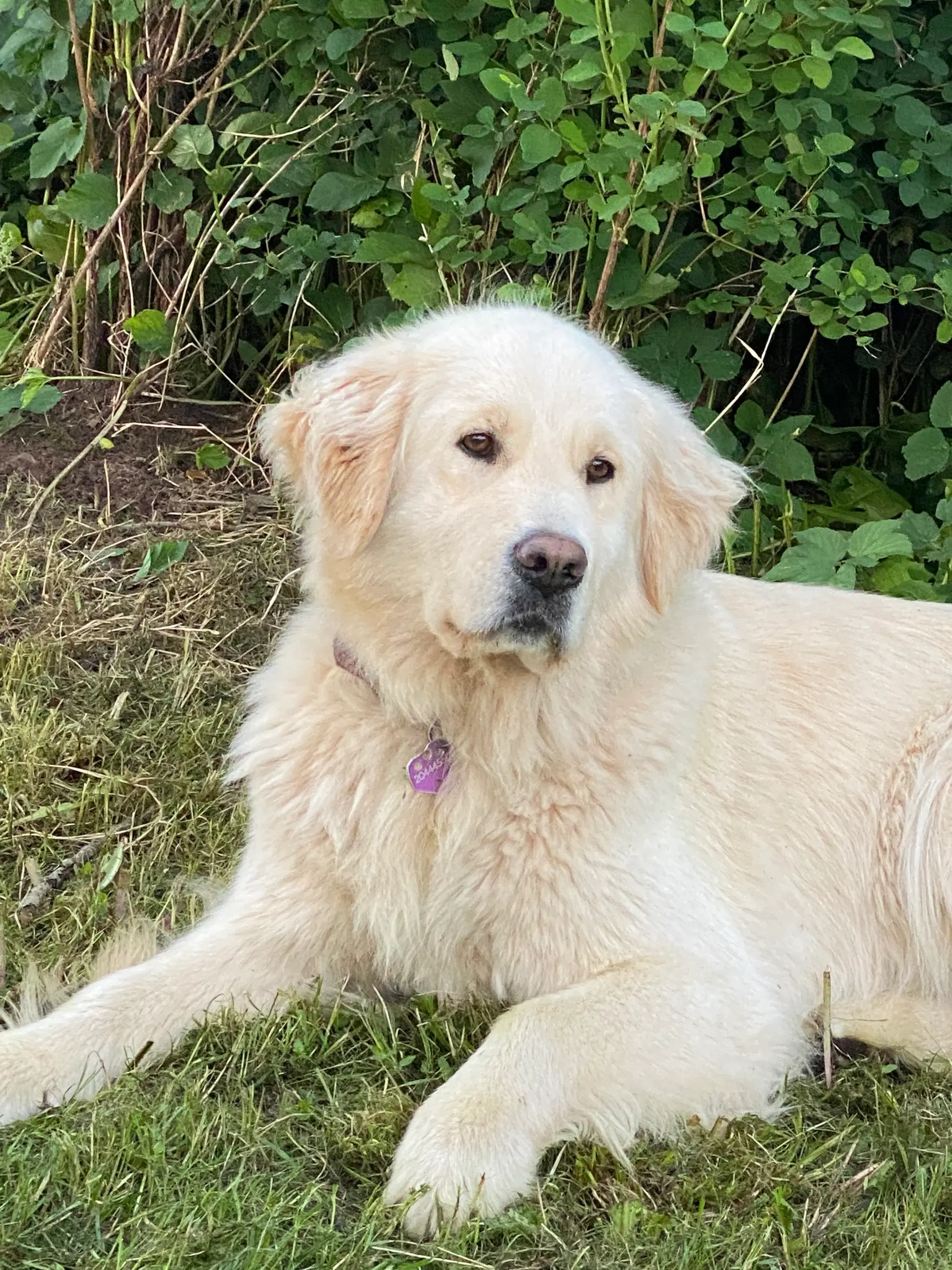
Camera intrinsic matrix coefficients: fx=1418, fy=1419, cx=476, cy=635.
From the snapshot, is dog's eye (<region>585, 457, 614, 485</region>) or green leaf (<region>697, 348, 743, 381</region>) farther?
green leaf (<region>697, 348, 743, 381</region>)

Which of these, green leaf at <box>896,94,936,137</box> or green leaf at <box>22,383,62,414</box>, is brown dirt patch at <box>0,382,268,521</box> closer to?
green leaf at <box>22,383,62,414</box>

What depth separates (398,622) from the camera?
295 centimetres

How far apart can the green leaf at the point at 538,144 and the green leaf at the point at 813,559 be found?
146 centimetres

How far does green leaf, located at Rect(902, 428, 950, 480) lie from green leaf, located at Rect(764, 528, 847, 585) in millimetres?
457

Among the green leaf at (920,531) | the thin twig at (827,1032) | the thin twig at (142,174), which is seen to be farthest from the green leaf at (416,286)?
the thin twig at (827,1032)

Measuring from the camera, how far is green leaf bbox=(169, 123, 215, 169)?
4848mm

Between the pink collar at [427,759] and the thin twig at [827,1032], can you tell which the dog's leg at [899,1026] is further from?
the pink collar at [427,759]

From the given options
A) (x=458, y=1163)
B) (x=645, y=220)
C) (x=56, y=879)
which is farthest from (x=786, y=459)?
(x=458, y=1163)

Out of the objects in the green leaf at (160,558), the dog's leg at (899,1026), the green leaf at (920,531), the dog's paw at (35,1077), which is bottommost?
the dog's paw at (35,1077)

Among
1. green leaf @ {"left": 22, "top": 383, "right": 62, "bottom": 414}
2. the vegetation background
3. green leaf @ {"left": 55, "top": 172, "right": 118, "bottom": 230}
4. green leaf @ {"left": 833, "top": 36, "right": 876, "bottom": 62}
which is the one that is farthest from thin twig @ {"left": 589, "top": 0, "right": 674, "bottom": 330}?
green leaf @ {"left": 22, "top": 383, "right": 62, "bottom": 414}

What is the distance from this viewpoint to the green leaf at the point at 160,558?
465cm

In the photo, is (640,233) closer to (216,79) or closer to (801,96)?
(801,96)

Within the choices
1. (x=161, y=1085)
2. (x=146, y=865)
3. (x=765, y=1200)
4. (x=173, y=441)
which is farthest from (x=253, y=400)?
(x=765, y=1200)

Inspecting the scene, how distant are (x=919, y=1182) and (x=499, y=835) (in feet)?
3.33
